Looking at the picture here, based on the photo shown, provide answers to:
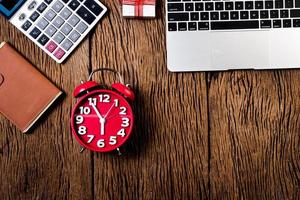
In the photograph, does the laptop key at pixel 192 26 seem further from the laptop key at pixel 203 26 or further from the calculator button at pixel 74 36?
the calculator button at pixel 74 36

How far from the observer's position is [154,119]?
90cm

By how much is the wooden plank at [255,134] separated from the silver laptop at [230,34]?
0.03m

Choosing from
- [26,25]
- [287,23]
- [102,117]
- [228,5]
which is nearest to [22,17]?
[26,25]

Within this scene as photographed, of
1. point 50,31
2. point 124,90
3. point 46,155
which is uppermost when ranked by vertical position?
point 50,31

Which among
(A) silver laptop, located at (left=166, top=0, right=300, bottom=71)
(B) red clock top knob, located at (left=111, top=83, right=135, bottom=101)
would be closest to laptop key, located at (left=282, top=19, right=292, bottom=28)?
(A) silver laptop, located at (left=166, top=0, right=300, bottom=71)

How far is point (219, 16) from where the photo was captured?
89 centimetres

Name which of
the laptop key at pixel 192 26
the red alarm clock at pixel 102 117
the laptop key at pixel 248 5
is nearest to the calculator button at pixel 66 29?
the red alarm clock at pixel 102 117

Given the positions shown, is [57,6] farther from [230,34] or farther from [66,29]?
[230,34]

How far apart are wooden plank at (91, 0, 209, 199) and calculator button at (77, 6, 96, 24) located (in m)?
0.02

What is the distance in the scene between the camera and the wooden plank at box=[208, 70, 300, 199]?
0.90m

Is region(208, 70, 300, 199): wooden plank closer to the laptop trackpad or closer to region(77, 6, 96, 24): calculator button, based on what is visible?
the laptop trackpad

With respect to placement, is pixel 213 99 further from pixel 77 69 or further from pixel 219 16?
pixel 77 69

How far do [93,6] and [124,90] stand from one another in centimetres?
16

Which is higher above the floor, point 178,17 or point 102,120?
point 178,17
